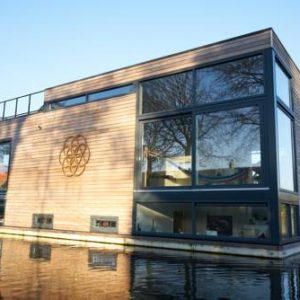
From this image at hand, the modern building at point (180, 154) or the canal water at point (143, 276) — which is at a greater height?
the modern building at point (180, 154)

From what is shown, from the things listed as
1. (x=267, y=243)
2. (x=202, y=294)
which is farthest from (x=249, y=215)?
(x=202, y=294)

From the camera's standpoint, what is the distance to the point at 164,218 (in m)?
14.3

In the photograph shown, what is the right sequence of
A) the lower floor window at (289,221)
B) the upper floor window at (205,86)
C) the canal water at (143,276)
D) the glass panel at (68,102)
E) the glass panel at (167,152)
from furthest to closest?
the glass panel at (68,102)
the glass panel at (167,152)
the upper floor window at (205,86)
the lower floor window at (289,221)
the canal water at (143,276)

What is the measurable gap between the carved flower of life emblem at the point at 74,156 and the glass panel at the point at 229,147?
5570mm

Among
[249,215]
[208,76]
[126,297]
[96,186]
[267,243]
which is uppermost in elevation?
[208,76]

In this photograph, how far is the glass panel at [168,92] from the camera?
576 inches

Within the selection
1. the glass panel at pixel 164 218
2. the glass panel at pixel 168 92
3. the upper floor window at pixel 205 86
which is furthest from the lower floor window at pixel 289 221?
the glass panel at pixel 168 92

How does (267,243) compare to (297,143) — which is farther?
(297,143)

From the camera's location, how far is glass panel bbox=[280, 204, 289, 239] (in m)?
12.4

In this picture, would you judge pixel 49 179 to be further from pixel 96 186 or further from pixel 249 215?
pixel 249 215

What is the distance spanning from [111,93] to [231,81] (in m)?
5.72

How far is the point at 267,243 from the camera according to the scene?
38.2 ft

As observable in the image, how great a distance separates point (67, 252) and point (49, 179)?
6.84m

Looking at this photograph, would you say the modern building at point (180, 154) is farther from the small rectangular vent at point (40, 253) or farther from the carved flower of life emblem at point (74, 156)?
the small rectangular vent at point (40, 253)
